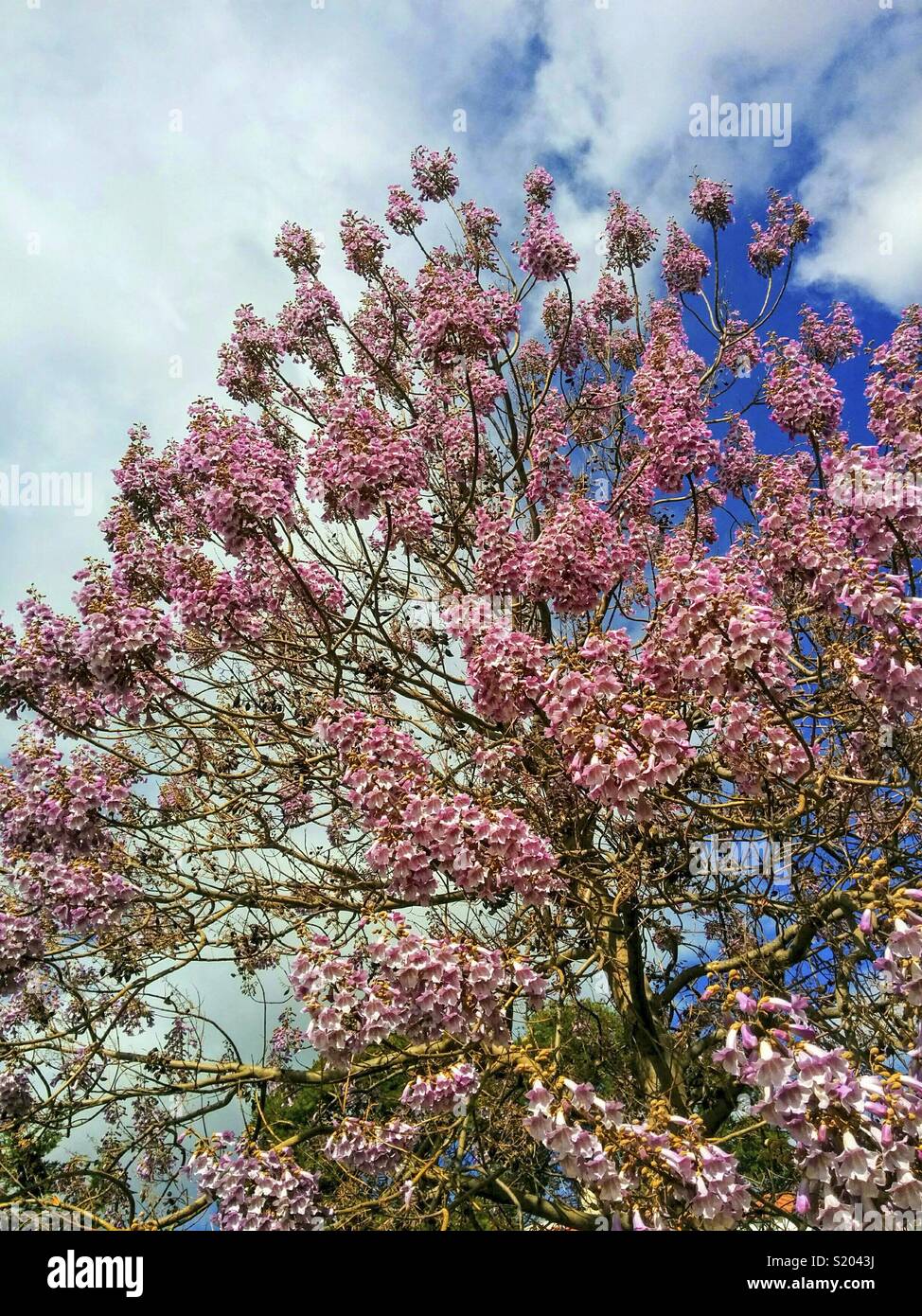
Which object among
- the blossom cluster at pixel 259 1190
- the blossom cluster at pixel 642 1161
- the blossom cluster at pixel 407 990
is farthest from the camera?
the blossom cluster at pixel 259 1190

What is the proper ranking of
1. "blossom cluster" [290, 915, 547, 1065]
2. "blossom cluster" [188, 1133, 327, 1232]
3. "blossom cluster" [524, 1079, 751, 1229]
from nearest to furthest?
"blossom cluster" [524, 1079, 751, 1229] → "blossom cluster" [290, 915, 547, 1065] → "blossom cluster" [188, 1133, 327, 1232]

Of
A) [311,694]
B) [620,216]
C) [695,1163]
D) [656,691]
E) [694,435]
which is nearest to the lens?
[695,1163]

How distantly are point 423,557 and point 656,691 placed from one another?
331cm

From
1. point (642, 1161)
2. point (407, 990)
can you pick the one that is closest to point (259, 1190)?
point (407, 990)

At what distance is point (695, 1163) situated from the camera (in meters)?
2.62

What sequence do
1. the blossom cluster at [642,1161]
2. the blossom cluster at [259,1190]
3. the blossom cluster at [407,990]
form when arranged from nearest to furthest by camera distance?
the blossom cluster at [642,1161] → the blossom cluster at [407,990] → the blossom cluster at [259,1190]

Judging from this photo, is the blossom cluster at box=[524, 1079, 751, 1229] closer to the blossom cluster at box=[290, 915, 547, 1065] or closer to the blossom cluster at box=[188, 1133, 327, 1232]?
the blossom cluster at box=[290, 915, 547, 1065]

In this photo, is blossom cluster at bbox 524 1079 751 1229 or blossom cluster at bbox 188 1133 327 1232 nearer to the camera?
blossom cluster at bbox 524 1079 751 1229

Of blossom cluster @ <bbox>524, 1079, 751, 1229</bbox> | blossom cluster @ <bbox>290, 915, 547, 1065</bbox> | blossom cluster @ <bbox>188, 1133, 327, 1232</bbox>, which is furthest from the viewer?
blossom cluster @ <bbox>188, 1133, 327, 1232</bbox>

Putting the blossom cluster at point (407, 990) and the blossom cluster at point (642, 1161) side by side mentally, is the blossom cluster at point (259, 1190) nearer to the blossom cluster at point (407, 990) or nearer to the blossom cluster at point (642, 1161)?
the blossom cluster at point (407, 990)

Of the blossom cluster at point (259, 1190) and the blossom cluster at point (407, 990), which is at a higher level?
the blossom cluster at point (407, 990)
